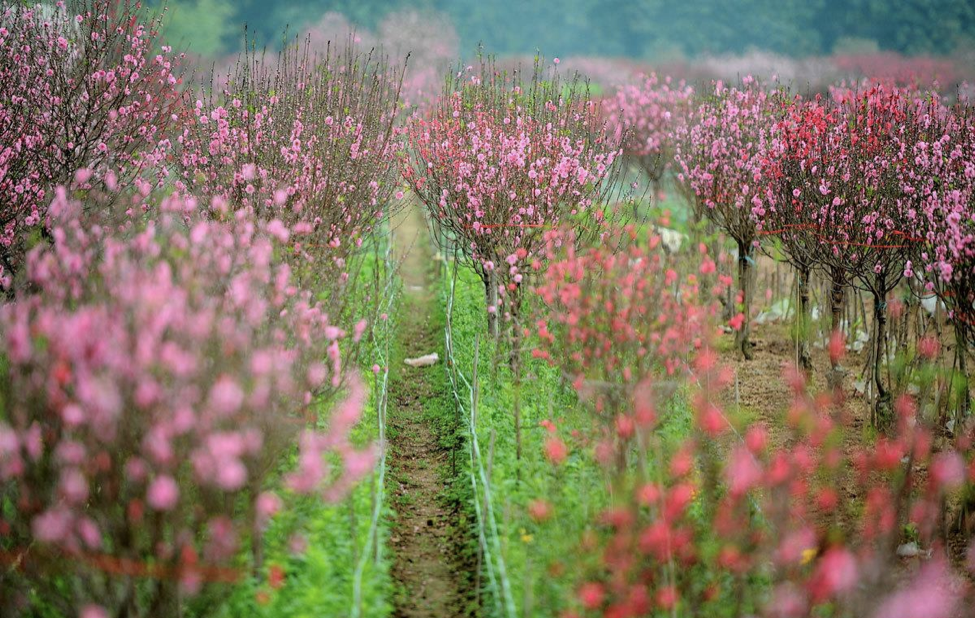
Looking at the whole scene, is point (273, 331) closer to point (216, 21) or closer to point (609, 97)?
point (609, 97)

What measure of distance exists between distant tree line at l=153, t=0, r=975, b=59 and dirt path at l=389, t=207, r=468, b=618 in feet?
119

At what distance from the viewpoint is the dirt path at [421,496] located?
274 inches

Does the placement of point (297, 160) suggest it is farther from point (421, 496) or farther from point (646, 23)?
point (646, 23)

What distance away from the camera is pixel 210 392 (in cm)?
466

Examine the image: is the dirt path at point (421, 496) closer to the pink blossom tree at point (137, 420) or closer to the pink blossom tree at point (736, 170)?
the pink blossom tree at point (137, 420)

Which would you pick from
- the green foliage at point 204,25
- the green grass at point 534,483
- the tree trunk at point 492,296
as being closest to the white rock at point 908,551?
the green grass at point 534,483

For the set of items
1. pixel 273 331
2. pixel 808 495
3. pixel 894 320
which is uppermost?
pixel 273 331

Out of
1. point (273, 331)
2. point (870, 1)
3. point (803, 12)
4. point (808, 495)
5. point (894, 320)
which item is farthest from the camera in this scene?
point (803, 12)

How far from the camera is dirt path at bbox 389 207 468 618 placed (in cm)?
695

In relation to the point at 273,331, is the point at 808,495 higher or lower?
lower

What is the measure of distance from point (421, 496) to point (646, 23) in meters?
55.3

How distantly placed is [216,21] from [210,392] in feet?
163

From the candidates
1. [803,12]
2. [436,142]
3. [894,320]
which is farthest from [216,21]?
[894,320]

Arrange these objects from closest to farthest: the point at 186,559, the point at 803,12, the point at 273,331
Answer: the point at 186,559 → the point at 273,331 → the point at 803,12
